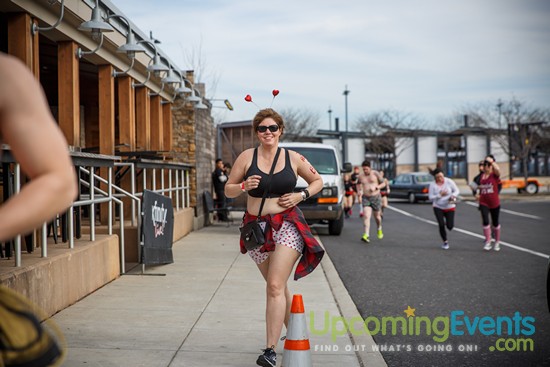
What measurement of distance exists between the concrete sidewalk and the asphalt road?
37cm

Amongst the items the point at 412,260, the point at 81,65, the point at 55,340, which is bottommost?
the point at 412,260

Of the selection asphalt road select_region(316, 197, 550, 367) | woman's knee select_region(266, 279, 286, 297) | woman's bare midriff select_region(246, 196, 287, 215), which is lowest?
asphalt road select_region(316, 197, 550, 367)

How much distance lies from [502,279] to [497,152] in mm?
54040

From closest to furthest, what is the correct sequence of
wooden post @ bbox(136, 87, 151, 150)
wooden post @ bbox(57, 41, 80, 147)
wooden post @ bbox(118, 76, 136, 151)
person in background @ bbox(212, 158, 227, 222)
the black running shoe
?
the black running shoe
wooden post @ bbox(57, 41, 80, 147)
wooden post @ bbox(118, 76, 136, 151)
wooden post @ bbox(136, 87, 151, 150)
person in background @ bbox(212, 158, 227, 222)

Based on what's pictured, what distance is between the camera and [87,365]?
4.89 metres

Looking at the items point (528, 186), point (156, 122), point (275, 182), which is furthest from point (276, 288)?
point (528, 186)

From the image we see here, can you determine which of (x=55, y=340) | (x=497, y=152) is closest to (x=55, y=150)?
(x=55, y=340)

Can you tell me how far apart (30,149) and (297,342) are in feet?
10.0

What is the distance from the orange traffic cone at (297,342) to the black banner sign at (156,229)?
207 inches

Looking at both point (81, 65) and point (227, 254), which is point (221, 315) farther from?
point (81, 65)

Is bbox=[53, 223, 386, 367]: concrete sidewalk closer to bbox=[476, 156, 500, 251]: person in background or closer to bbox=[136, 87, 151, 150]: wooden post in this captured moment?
bbox=[476, 156, 500, 251]: person in background

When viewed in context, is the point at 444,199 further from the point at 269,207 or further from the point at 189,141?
the point at 269,207

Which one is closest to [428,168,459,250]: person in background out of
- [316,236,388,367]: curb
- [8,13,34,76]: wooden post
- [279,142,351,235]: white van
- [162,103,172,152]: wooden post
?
[279,142,351,235]: white van

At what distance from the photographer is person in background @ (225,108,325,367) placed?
190 inches
